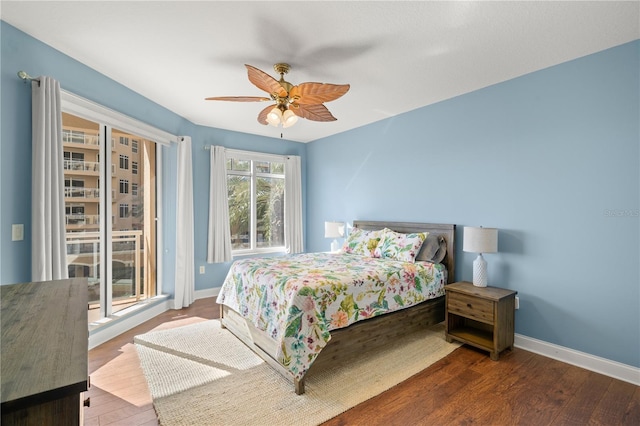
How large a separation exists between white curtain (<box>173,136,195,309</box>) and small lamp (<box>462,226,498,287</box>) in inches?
137

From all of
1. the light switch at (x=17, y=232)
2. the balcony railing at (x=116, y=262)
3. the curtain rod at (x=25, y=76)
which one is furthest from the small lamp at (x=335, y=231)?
the curtain rod at (x=25, y=76)

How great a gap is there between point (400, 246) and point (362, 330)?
1266 mm

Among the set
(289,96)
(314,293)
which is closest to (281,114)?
(289,96)

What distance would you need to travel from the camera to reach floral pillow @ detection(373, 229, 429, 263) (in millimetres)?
3486

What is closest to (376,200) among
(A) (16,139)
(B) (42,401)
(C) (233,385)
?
(C) (233,385)

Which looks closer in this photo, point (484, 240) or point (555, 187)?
point (555, 187)

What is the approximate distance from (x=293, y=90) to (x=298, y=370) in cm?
212

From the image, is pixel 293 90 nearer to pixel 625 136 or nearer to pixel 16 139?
pixel 16 139

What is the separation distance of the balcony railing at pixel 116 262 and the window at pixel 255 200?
5.12 feet

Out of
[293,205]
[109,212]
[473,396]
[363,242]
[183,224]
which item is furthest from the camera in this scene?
[293,205]

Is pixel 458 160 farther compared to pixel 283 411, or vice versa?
pixel 458 160

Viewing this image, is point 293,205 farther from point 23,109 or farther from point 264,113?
point 23,109

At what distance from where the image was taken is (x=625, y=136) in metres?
2.41

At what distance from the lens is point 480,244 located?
291cm
